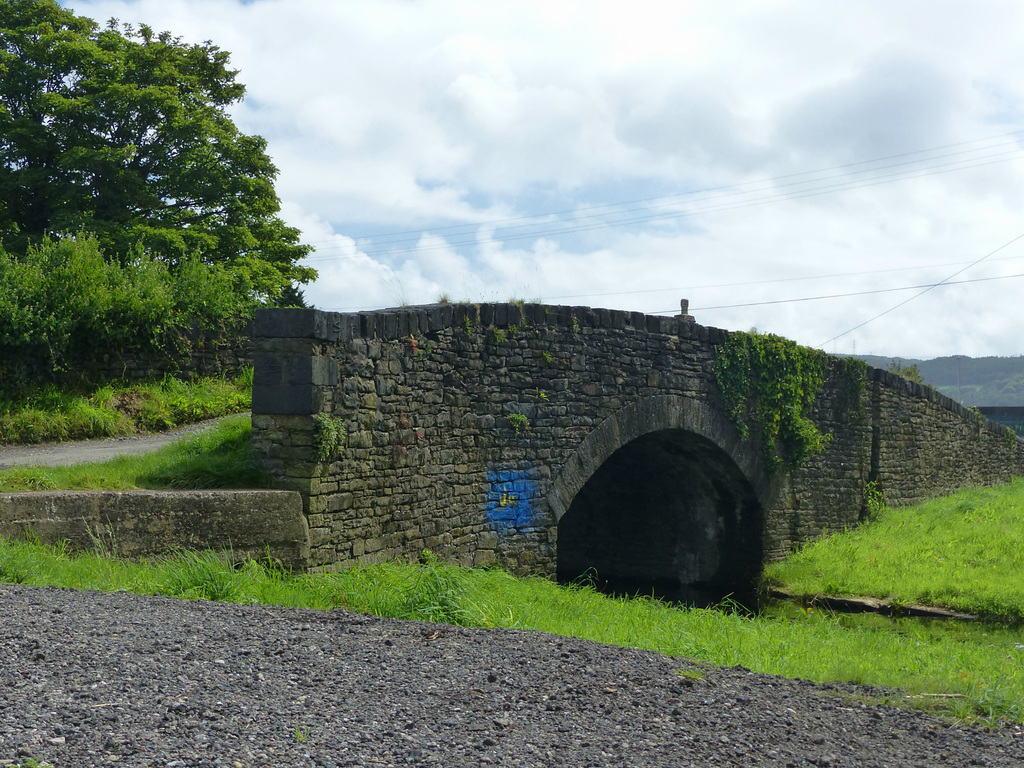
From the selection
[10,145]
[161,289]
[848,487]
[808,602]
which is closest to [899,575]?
[808,602]

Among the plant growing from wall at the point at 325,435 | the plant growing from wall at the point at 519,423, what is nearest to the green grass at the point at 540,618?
the plant growing from wall at the point at 325,435

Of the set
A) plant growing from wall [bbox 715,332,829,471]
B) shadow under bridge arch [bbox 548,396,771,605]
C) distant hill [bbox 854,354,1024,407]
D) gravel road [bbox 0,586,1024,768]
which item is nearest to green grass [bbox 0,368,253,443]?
shadow under bridge arch [bbox 548,396,771,605]

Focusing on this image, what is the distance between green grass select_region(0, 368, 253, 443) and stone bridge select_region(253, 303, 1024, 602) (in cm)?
374

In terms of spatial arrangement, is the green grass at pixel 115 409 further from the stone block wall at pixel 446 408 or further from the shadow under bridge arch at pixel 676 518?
the shadow under bridge arch at pixel 676 518

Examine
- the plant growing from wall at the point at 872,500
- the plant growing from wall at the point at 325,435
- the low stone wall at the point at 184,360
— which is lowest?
the plant growing from wall at the point at 872,500

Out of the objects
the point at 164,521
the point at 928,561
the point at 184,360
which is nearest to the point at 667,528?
the point at 928,561

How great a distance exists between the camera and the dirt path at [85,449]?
28.0 ft

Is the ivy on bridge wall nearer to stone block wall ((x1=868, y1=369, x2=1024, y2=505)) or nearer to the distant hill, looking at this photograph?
stone block wall ((x1=868, y1=369, x2=1024, y2=505))

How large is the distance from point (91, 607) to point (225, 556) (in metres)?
1.78

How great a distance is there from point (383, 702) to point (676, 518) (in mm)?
11088

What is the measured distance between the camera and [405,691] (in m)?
3.84

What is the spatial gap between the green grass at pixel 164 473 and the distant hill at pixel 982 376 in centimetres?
12749

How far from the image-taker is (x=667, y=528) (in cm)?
1438

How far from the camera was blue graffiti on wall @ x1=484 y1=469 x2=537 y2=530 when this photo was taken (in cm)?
923
